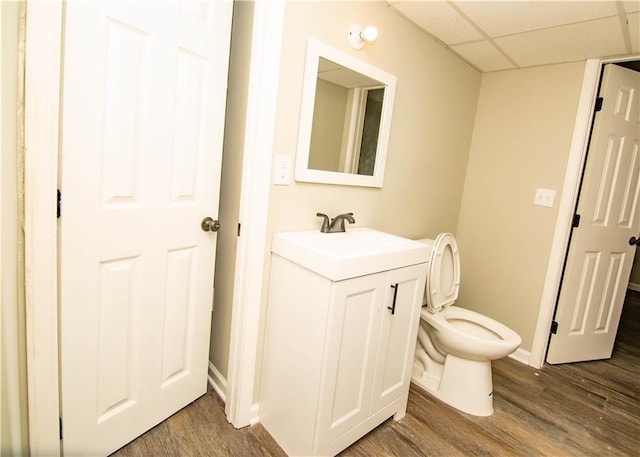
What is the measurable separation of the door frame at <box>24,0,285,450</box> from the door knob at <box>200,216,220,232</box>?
0.16m

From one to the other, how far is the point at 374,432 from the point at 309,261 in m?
0.95

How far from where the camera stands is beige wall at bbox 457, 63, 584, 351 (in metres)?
2.30

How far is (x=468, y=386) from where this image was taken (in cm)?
185

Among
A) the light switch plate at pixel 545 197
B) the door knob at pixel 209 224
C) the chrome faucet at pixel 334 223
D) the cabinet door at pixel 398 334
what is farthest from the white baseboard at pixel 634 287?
the door knob at pixel 209 224

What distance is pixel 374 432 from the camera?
163 centimetres

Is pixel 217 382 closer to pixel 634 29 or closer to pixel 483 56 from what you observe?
pixel 483 56

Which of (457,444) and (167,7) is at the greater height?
(167,7)

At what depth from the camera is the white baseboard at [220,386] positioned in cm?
161

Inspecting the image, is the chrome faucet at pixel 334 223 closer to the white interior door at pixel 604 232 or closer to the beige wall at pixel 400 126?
the beige wall at pixel 400 126

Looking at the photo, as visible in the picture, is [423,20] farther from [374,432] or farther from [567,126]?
[374,432]

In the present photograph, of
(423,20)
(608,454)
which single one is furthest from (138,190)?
(608,454)

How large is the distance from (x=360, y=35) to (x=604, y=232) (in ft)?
7.00

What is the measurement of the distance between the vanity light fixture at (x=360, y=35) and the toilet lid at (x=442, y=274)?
108cm

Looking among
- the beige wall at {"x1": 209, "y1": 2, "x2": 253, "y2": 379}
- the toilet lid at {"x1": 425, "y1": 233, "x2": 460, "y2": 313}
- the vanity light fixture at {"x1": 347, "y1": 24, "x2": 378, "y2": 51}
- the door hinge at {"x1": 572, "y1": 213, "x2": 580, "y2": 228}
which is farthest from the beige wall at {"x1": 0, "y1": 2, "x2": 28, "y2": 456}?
the door hinge at {"x1": 572, "y1": 213, "x2": 580, "y2": 228}
